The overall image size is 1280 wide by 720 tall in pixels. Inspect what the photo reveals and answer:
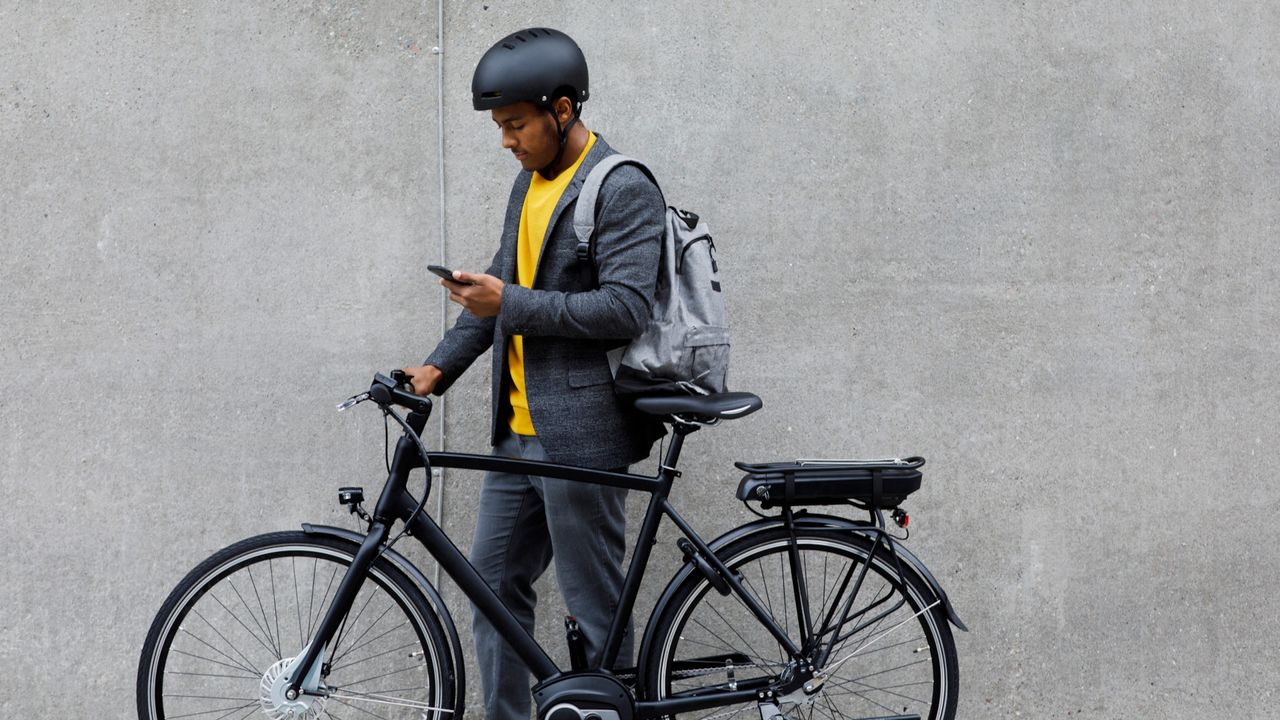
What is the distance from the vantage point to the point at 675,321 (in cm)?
265

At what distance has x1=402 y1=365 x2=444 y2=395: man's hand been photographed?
112 inches

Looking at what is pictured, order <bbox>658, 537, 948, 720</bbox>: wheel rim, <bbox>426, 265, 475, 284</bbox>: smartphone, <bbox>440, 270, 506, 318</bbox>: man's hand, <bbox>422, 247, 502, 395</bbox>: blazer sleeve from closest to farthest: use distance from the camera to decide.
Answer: <bbox>426, 265, 475, 284</bbox>: smartphone → <bbox>440, 270, 506, 318</bbox>: man's hand → <bbox>422, 247, 502, 395</bbox>: blazer sleeve → <bbox>658, 537, 948, 720</bbox>: wheel rim

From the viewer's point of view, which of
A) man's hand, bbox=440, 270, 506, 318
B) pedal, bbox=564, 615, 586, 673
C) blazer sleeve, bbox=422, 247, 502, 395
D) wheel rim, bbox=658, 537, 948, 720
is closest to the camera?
man's hand, bbox=440, 270, 506, 318

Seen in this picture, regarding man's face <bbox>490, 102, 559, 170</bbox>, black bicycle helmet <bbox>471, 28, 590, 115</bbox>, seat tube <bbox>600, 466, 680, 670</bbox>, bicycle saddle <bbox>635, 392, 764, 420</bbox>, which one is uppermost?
black bicycle helmet <bbox>471, 28, 590, 115</bbox>

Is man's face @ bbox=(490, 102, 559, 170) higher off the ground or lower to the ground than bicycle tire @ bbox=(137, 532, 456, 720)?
higher

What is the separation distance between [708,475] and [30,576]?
222 cm

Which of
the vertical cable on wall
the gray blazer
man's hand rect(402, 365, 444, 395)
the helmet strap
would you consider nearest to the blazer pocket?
the gray blazer

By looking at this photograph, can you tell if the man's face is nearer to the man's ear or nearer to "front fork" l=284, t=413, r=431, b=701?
the man's ear

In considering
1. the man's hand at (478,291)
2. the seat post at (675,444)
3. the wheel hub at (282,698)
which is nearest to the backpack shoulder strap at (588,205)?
the man's hand at (478,291)

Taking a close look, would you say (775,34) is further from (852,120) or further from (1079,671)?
(1079,671)

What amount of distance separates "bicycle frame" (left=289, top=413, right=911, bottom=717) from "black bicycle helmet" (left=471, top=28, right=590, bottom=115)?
0.85m

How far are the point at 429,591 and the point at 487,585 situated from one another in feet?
0.50

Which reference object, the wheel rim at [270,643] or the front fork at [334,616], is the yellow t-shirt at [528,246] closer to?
the front fork at [334,616]

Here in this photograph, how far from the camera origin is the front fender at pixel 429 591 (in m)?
2.66
